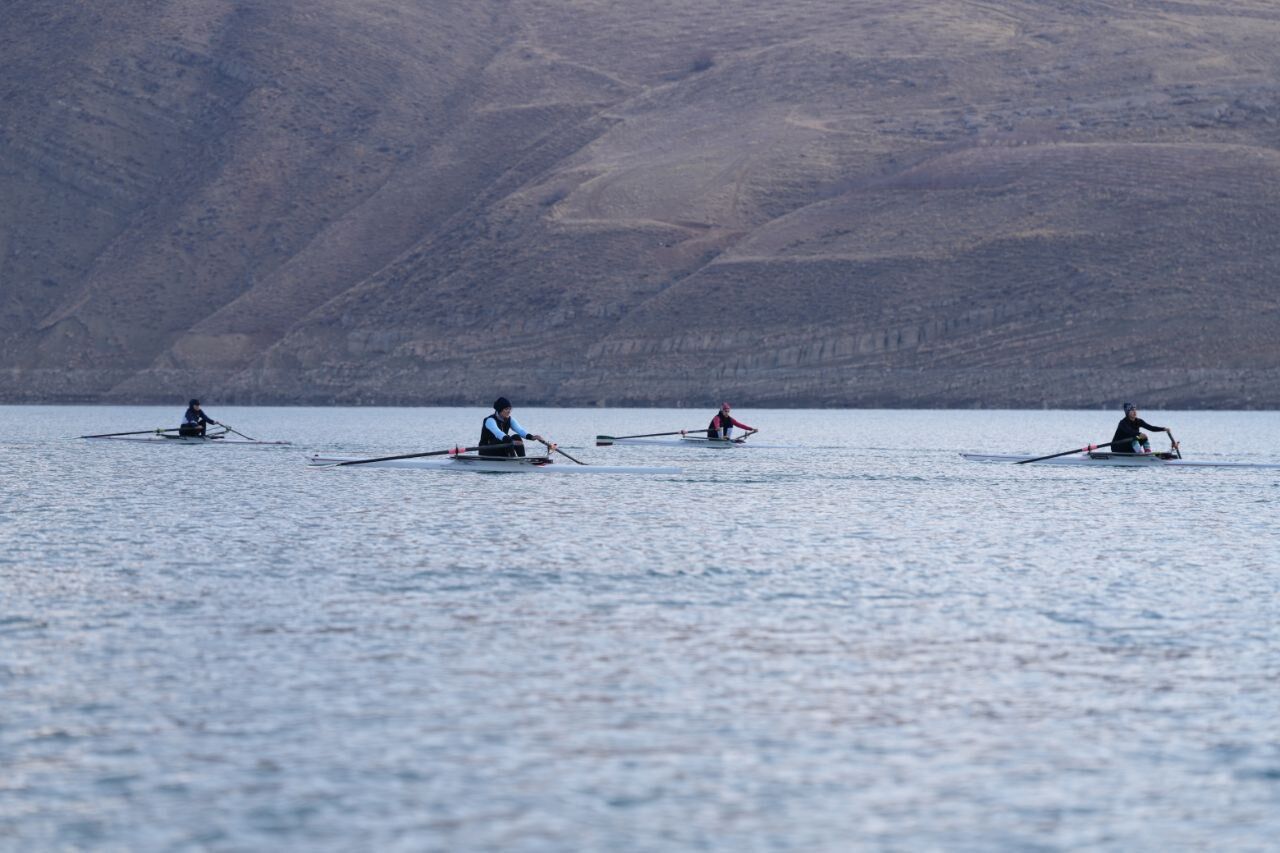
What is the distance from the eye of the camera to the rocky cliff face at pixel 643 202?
130 metres

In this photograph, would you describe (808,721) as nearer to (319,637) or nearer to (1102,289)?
(319,637)

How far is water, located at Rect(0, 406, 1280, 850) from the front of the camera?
38.9 ft

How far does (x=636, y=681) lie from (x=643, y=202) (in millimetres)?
136110

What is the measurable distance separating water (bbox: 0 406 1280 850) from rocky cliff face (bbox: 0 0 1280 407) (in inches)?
3772

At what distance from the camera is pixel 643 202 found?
151 m

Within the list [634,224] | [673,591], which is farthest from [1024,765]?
[634,224]

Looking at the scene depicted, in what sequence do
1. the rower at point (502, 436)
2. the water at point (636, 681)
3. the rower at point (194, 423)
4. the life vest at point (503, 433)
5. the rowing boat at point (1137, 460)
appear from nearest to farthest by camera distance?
the water at point (636, 681)
the rower at point (502, 436)
the life vest at point (503, 433)
the rowing boat at point (1137, 460)
the rower at point (194, 423)

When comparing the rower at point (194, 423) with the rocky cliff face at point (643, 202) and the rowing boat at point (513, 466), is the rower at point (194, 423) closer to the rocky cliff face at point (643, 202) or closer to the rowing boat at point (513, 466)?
the rowing boat at point (513, 466)

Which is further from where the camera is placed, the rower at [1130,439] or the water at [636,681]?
the rower at [1130,439]

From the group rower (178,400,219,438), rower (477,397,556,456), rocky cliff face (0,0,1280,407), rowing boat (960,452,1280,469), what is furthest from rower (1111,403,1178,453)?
rocky cliff face (0,0,1280,407)

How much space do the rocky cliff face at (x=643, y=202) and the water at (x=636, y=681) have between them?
9580 cm

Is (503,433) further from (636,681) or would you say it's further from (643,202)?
(643,202)

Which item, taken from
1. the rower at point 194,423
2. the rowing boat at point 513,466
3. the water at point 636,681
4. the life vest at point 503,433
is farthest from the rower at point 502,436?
the rower at point 194,423

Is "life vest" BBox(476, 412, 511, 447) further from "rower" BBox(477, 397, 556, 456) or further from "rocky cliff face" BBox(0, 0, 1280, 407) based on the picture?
"rocky cliff face" BBox(0, 0, 1280, 407)
